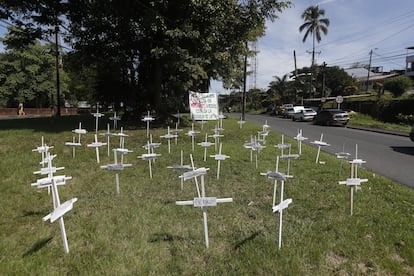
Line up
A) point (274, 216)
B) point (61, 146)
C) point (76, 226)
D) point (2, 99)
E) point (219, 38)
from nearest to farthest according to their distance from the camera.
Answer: point (76, 226) < point (274, 216) < point (61, 146) < point (219, 38) < point (2, 99)

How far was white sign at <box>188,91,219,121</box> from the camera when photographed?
40.4 feet

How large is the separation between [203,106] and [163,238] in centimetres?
931

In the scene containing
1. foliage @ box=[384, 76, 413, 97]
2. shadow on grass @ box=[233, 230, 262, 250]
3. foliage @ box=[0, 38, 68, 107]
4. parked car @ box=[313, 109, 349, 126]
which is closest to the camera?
shadow on grass @ box=[233, 230, 262, 250]

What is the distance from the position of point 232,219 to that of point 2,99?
154 ft

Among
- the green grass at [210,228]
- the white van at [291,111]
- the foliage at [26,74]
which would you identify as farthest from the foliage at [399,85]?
the foliage at [26,74]

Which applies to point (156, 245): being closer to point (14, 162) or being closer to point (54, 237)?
point (54, 237)

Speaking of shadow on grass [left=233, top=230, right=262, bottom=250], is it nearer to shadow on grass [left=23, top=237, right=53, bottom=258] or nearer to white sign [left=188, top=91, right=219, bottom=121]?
shadow on grass [left=23, top=237, right=53, bottom=258]

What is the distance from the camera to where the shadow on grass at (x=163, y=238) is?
138 inches

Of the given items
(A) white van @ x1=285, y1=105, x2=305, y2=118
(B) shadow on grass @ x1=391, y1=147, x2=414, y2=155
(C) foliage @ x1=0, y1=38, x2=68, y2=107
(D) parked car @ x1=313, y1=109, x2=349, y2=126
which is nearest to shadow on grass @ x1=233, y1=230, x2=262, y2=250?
(B) shadow on grass @ x1=391, y1=147, x2=414, y2=155

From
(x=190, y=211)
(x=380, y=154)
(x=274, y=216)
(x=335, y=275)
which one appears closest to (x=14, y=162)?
(x=190, y=211)

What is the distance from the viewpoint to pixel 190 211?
436cm

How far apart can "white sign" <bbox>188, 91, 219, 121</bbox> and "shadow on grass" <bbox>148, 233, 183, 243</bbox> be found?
879 cm

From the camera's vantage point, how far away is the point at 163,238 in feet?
11.7

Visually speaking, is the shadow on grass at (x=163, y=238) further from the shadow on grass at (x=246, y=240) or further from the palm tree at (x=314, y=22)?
the palm tree at (x=314, y=22)
